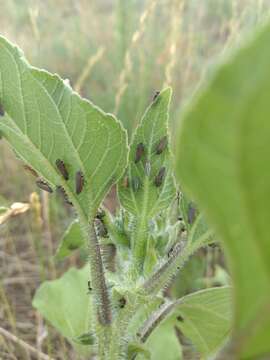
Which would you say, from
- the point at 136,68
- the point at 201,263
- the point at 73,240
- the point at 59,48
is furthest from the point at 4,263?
the point at 59,48

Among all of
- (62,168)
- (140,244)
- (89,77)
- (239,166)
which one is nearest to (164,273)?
(140,244)

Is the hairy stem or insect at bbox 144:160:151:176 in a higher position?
insect at bbox 144:160:151:176

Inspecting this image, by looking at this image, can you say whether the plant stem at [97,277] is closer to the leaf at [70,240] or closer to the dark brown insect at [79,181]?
the dark brown insect at [79,181]

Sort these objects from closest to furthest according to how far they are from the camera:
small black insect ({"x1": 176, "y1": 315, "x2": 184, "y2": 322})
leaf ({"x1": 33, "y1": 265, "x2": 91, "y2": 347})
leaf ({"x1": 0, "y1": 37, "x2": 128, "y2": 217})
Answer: leaf ({"x1": 0, "y1": 37, "x2": 128, "y2": 217}) → small black insect ({"x1": 176, "y1": 315, "x2": 184, "y2": 322}) → leaf ({"x1": 33, "y1": 265, "x2": 91, "y2": 347})

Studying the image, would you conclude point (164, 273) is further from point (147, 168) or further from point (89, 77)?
point (89, 77)

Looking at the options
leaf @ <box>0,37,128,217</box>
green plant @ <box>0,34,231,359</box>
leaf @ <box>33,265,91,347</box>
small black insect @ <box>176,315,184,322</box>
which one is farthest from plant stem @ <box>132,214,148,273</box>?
leaf @ <box>33,265,91,347</box>

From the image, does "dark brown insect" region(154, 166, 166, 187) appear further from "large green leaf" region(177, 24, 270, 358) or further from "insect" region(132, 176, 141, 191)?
"large green leaf" region(177, 24, 270, 358)

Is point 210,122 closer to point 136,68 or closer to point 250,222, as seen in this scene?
point 250,222
